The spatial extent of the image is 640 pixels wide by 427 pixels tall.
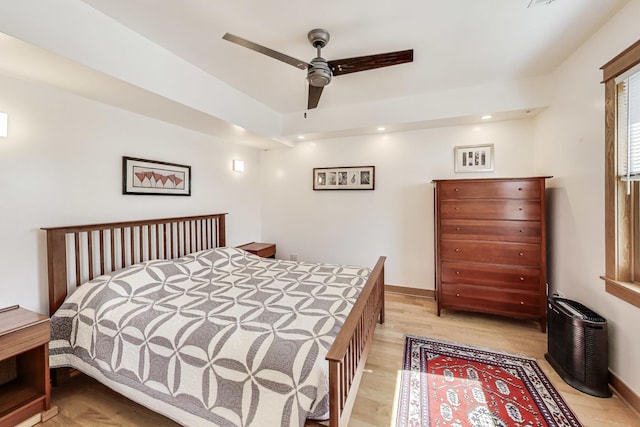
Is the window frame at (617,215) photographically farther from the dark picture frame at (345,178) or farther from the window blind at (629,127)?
the dark picture frame at (345,178)

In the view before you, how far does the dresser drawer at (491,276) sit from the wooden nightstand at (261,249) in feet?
8.00

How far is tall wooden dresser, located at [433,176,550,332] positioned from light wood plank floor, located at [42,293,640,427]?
232 millimetres

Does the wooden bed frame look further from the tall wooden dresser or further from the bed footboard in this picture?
the tall wooden dresser

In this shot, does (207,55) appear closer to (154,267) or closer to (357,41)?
(357,41)

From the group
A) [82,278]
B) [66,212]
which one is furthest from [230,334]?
[66,212]

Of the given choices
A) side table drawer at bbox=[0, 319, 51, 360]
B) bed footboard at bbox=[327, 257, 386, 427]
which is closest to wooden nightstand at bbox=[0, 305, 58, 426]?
side table drawer at bbox=[0, 319, 51, 360]

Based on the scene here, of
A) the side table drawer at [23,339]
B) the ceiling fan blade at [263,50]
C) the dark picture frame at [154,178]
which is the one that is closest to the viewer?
the side table drawer at [23,339]

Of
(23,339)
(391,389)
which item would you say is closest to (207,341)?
(23,339)

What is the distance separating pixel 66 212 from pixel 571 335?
4.11 m

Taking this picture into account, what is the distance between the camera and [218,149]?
3.81 m

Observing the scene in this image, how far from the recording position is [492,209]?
296 cm

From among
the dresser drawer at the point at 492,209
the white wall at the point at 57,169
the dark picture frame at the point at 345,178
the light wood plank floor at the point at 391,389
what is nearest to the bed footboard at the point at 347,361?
the light wood plank floor at the point at 391,389

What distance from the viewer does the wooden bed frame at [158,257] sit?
1.39 m

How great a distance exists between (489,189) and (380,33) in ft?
6.45
